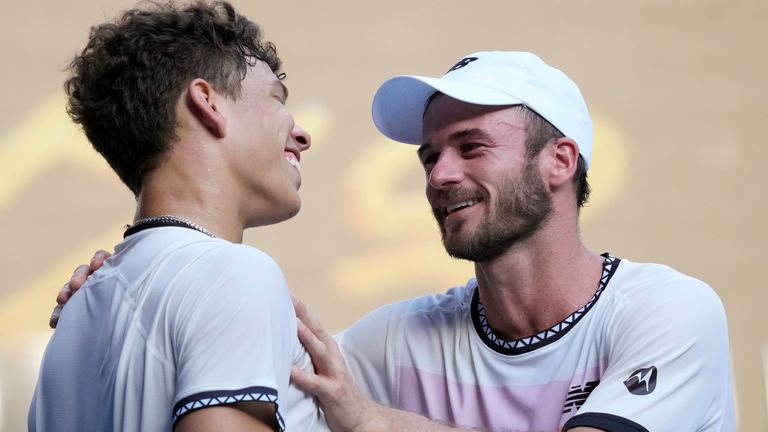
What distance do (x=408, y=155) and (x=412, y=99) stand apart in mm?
2327

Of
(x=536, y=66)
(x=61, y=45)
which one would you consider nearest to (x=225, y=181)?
(x=536, y=66)

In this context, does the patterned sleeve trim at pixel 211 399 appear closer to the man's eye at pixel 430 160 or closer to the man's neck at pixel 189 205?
the man's neck at pixel 189 205

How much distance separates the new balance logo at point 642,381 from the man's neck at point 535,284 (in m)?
0.23

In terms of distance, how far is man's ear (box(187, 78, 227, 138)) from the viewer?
1672 millimetres

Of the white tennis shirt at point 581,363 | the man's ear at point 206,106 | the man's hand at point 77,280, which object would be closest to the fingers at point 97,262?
the man's hand at point 77,280

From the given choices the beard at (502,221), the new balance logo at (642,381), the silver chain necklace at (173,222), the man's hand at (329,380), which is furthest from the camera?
the beard at (502,221)

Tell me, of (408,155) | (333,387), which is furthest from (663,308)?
(408,155)

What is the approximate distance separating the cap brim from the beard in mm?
162

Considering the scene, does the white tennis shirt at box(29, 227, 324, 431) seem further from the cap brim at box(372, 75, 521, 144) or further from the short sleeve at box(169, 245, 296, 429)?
the cap brim at box(372, 75, 521, 144)

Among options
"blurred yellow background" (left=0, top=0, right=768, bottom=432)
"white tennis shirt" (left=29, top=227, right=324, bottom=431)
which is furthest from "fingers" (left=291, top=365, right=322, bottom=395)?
"blurred yellow background" (left=0, top=0, right=768, bottom=432)

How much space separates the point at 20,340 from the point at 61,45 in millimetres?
1236

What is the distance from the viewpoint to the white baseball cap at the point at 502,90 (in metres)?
2.11

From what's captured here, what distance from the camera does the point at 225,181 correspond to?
65.9 inches

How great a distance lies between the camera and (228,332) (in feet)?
4.48
